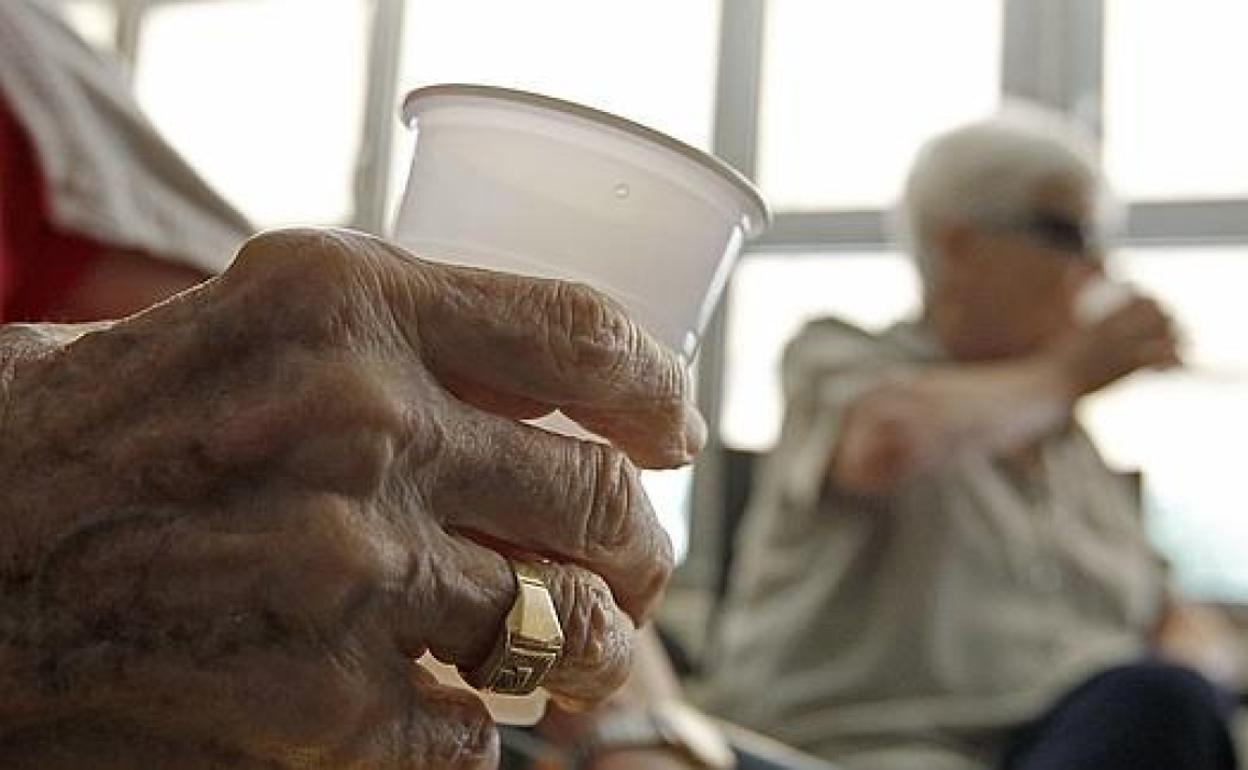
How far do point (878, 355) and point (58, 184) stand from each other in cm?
139

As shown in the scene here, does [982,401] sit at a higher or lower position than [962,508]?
higher

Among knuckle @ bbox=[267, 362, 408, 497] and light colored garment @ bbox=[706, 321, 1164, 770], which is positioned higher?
knuckle @ bbox=[267, 362, 408, 497]

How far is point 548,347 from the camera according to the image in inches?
19.9

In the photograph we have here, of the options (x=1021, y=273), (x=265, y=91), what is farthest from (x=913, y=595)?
(x=265, y=91)

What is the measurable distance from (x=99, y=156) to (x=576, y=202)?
57 cm

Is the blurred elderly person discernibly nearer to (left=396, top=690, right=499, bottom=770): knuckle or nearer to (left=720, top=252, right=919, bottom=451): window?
(left=720, top=252, right=919, bottom=451): window

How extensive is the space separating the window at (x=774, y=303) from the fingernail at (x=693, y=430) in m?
2.76

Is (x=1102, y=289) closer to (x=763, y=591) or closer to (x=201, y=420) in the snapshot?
(x=763, y=591)

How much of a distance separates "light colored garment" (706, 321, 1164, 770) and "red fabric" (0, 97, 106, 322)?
49.7 inches

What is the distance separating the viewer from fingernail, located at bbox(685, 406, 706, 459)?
0.55 m

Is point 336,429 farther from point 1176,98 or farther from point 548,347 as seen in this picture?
point 1176,98

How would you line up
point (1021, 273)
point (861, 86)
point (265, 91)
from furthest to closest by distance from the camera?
1. point (265, 91)
2. point (861, 86)
3. point (1021, 273)

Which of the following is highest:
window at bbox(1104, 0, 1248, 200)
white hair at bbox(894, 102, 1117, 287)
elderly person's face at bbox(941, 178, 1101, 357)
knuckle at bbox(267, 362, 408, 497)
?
window at bbox(1104, 0, 1248, 200)

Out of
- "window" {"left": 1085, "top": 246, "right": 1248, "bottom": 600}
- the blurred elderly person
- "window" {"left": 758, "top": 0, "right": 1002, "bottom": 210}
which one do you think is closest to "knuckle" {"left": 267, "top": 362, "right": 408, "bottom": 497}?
the blurred elderly person
